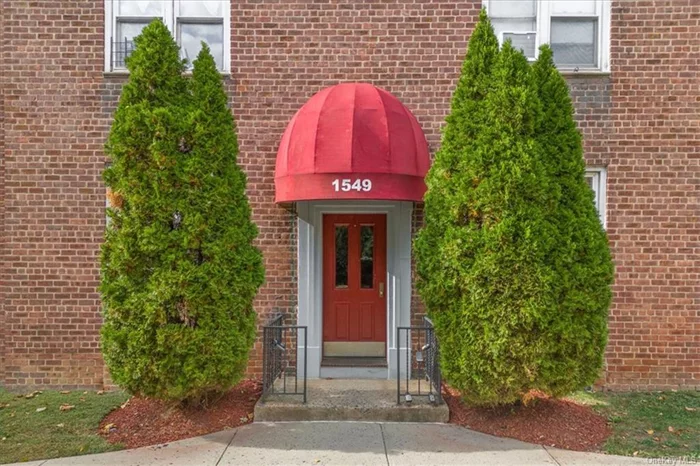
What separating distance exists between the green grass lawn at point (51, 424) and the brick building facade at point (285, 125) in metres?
0.53

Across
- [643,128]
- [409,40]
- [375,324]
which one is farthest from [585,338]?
[409,40]

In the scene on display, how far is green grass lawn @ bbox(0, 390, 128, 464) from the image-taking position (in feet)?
16.2

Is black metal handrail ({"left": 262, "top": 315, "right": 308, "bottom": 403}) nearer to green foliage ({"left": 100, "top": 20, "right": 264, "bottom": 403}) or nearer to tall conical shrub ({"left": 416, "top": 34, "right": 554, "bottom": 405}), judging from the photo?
green foliage ({"left": 100, "top": 20, "right": 264, "bottom": 403})

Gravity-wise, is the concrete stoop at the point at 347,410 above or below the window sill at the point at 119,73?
below

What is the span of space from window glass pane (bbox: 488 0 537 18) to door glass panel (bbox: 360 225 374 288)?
147 inches

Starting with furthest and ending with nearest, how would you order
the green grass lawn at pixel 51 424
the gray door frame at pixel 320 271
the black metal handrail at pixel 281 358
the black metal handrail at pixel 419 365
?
1. the gray door frame at pixel 320 271
2. the black metal handrail at pixel 281 358
3. the black metal handrail at pixel 419 365
4. the green grass lawn at pixel 51 424

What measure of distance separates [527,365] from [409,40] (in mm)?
4790

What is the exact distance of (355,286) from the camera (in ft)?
23.9

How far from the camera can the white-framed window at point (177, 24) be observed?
23.3 feet

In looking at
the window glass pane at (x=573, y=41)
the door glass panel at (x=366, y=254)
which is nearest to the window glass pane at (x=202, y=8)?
the door glass panel at (x=366, y=254)

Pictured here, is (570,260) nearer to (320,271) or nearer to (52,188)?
(320,271)

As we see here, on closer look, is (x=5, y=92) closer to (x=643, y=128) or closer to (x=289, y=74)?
(x=289, y=74)

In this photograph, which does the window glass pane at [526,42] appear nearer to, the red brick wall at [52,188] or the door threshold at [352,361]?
the door threshold at [352,361]

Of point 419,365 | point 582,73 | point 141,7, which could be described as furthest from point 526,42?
point 141,7
